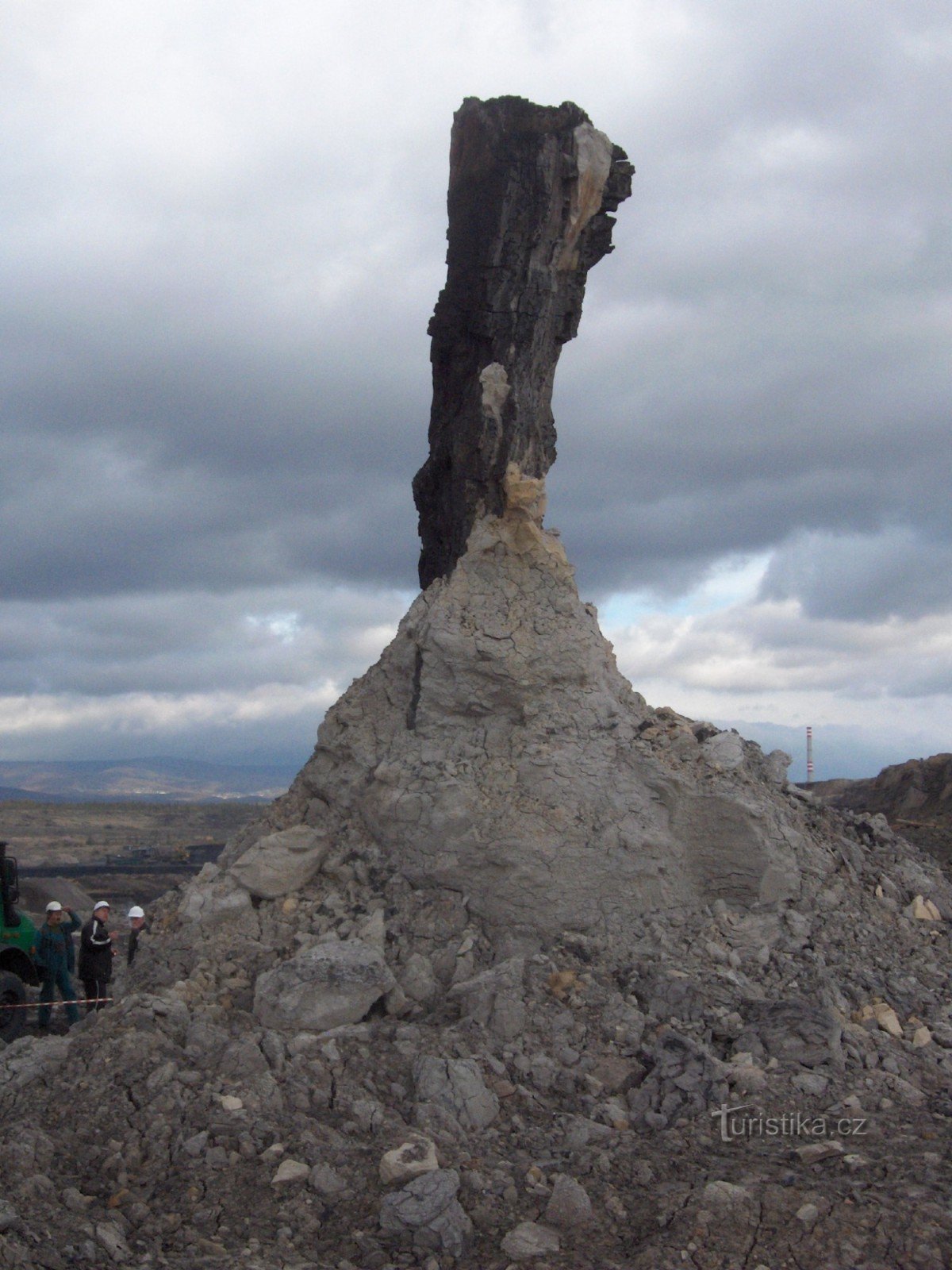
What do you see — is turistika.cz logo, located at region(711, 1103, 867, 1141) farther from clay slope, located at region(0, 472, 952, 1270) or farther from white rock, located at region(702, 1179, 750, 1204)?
white rock, located at region(702, 1179, 750, 1204)

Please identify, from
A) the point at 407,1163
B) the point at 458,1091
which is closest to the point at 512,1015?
the point at 458,1091

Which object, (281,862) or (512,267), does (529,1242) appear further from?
(512,267)

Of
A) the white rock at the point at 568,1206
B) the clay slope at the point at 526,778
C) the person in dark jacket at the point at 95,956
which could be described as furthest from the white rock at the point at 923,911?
the person in dark jacket at the point at 95,956

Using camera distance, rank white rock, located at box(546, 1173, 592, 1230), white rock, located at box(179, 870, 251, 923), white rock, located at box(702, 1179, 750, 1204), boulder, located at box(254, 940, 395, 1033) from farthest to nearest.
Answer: white rock, located at box(179, 870, 251, 923) → boulder, located at box(254, 940, 395, 1033) → white rock, located at box(546, 1173, 592, 1230) → white rock, located at box(702, 1179, 750, 1204)

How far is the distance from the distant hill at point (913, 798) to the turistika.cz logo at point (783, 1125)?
15247 mm

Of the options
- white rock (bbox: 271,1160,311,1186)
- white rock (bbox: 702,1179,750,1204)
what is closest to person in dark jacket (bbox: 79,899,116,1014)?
white rock (bbox: 271,1160,311,1186)

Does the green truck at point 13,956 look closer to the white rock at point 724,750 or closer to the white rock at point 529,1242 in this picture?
the white rock at point 529,1242

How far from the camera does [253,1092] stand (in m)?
6.88

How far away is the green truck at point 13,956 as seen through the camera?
432 inches

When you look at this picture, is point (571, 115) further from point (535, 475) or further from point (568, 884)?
point (568, 884)

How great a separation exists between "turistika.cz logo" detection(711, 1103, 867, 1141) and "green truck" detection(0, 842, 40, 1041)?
24.3 ft

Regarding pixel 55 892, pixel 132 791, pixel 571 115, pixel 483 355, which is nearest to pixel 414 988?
pixel 483 355

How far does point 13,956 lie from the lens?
11711mm

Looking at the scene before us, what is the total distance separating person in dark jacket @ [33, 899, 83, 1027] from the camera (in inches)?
469
